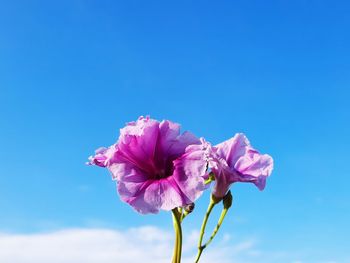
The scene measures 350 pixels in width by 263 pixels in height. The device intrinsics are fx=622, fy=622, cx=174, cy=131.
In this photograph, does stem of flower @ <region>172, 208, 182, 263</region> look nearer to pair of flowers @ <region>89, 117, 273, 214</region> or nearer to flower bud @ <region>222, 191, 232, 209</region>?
pair of flowers @ <region>89, 117, 273, 214</region>

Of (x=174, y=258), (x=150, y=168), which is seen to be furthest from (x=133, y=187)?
(x=174, y=258)

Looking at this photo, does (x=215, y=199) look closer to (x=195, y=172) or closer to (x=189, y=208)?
(x=189, y=208)

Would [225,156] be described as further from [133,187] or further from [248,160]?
[133,187]

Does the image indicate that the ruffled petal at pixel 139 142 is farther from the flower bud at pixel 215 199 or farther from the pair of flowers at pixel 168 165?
the flower bud at pixel 215 199

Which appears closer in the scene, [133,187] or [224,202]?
[133,187]

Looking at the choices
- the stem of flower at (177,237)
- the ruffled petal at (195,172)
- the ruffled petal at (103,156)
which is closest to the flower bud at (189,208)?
the stem of flower at (177,237)

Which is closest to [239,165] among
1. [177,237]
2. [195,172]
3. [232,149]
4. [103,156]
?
[232,149]

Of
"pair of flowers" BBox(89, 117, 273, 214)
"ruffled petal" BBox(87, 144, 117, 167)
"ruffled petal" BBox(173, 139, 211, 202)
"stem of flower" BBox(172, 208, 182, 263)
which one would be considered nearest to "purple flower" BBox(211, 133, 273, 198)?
"pair of flowers" BBox(89, 117, 273, 214)

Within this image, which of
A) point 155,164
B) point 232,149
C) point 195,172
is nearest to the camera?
point 195,172
